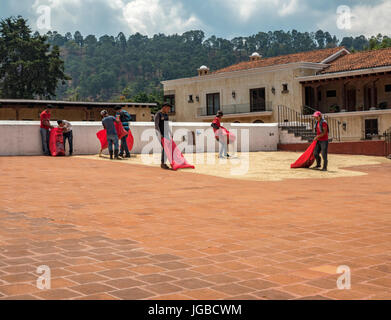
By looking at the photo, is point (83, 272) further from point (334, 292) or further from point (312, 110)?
point (312, 110)

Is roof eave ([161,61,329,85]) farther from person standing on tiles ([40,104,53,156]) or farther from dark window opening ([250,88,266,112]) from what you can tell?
person standing on tiles ([40,104,53,156])

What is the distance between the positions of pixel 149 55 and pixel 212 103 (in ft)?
341

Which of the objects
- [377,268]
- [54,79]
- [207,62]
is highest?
[207,62]

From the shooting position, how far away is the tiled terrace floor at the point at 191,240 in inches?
135

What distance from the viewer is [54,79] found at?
57219mm

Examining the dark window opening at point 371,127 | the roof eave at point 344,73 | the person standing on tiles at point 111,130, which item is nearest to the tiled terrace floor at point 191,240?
the person standing on tiles at point 111,130

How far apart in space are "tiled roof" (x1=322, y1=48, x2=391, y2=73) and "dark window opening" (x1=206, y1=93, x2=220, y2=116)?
955cm

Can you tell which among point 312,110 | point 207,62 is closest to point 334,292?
point 312,110

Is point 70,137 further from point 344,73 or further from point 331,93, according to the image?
point 331,93

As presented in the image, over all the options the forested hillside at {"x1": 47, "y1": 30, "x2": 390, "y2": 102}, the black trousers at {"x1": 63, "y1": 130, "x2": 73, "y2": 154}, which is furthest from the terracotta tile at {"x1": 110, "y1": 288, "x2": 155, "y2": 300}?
the forested hillside at {"x1": 47, "y1": 30, "x2": 390, "y2": 102}

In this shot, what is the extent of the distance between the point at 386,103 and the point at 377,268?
107 ft

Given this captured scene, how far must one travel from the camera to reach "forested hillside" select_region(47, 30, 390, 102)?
405 ft

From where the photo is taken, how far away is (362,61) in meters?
37.6

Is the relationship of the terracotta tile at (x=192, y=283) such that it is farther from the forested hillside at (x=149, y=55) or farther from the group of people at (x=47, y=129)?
the forested hillside at (x=149, y=55)
